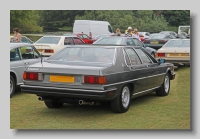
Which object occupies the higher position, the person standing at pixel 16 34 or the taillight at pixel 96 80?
the person standing at pixel 16 34

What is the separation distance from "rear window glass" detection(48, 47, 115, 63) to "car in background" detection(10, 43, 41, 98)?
5.77 ft

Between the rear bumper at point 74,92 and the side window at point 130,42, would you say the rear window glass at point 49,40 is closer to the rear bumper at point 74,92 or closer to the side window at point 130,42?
the side window at point 130,42

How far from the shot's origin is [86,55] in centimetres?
754

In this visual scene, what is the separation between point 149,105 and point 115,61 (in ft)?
5.28

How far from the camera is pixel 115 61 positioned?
24.0 ft

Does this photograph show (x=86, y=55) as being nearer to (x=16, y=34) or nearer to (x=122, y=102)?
Result: (x=122, y=102)

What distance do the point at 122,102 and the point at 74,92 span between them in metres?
1.15

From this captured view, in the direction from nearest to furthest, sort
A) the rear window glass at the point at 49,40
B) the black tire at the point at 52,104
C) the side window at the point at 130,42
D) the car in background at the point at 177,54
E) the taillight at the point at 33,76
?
1. the taillight at the point at 33,76
2. the black tire at the point at 52,104
3. the car in background at the point at 177,54
4. the rear window glass at the point at 49,40
5. the side window at the point at 130,42

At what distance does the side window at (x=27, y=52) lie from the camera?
9.61m

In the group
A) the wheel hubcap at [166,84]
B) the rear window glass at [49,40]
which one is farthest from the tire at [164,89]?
the rear window glass at [49,40]

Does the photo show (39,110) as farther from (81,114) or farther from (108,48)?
(108,48)

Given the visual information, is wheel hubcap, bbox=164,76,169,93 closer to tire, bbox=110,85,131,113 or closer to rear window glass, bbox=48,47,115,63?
tire, bbox=110,85,131,113

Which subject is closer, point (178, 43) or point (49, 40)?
point (178, 43)

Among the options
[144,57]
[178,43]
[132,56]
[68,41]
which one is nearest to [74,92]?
[132,56]
